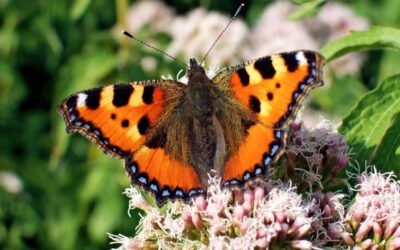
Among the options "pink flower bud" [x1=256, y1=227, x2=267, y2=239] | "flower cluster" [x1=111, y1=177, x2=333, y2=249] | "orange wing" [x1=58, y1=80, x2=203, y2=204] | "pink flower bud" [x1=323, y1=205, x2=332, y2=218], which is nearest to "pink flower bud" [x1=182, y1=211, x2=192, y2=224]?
"flower cluster" [x1=111, y1=177, x2=333, y2=249]

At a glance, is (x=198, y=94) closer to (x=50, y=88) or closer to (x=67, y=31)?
(x=67, y=31)

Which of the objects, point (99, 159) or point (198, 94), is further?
point (99, 159)

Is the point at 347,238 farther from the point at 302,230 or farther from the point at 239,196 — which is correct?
the point at 239,196

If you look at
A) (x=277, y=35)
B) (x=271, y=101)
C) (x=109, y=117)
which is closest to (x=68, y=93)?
(x=277, y=35)

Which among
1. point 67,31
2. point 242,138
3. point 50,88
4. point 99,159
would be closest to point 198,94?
point 242,138

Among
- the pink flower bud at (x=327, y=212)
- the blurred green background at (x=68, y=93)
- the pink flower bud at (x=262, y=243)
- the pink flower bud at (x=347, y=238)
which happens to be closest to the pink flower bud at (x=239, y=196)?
the pink flower bud at (x=262, y=243)
